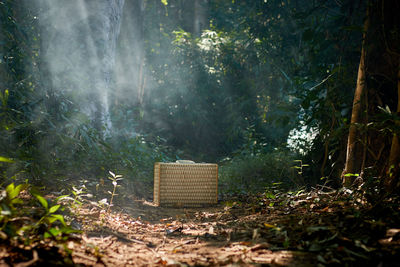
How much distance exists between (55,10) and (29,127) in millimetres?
2658

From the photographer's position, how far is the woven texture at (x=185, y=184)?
3609 millimetres

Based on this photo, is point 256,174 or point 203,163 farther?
point 256,174

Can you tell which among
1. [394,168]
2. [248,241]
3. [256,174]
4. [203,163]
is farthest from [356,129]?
[256,174]

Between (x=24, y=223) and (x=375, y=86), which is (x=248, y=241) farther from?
(x=375, y=86)

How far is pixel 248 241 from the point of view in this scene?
184 cm

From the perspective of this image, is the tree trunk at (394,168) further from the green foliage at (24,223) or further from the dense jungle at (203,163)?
the green foliage at (24,223)

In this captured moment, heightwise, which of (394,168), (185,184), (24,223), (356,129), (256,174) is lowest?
(256,174)

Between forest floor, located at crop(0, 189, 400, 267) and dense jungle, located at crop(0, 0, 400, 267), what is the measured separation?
0.03ft

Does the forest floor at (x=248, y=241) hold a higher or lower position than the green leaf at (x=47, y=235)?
lower

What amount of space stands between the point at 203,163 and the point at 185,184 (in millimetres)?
365

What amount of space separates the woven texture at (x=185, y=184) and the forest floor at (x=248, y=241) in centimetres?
93

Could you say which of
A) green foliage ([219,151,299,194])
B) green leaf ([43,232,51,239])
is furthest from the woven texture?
green leaf ([43,232,51,239])

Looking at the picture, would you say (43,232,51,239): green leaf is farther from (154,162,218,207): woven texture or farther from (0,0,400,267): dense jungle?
(154,162,218,207): woven texture

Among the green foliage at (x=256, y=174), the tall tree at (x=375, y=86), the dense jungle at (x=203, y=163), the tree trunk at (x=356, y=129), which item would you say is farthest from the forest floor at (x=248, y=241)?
the green foliage at (x=256, y=174)
